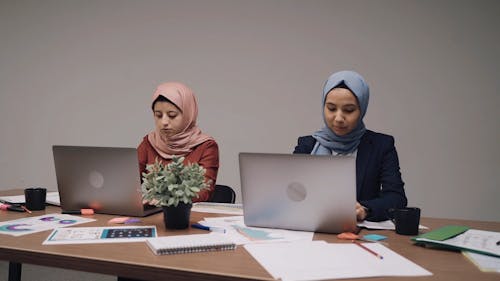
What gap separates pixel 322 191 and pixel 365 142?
71 centimetres

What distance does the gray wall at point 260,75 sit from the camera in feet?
9.29

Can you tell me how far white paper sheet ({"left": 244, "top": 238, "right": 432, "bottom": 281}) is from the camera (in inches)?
37.0

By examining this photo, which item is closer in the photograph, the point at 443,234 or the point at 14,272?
the point at 443,234

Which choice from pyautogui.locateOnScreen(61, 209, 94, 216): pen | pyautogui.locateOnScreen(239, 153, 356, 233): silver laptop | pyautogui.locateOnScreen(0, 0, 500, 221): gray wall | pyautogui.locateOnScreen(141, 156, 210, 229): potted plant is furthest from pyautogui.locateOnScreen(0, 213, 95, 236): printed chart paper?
pyautogui.locateOnScreen(0, 0, 500, 221): gray wall

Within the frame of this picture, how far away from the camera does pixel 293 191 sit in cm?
130

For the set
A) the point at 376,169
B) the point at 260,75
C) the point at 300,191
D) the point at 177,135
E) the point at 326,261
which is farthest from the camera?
the point at 260,75

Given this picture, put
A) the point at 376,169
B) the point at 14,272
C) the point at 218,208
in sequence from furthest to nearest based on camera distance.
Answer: the point at 14,272
the point at 376,169
the point at 218,208

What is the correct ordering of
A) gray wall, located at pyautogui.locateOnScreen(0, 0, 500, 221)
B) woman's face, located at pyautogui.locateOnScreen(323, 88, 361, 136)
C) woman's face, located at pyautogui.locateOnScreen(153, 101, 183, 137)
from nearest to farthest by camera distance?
woman's face, located at pyautogui.locateOnScreen(323, 88, 361, 136) < woman's face, located at pyautogui.locateOnScreen(153, 101, 183, 137) < gray wall, located at pyautogui.locateOnScreen(0, 0, 500, 221)

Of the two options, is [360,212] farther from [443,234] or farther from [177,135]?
[177,135]

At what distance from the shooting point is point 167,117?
7.00ft

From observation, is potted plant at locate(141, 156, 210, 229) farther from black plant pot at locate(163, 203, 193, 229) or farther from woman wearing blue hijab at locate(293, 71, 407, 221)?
woman wearing blue hijab at locate(293, 71, 407, 221)

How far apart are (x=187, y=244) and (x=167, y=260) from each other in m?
0.09

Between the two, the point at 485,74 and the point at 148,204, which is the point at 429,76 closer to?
the point at 485,74

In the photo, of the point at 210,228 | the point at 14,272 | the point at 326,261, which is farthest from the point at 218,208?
the point at 14,272
